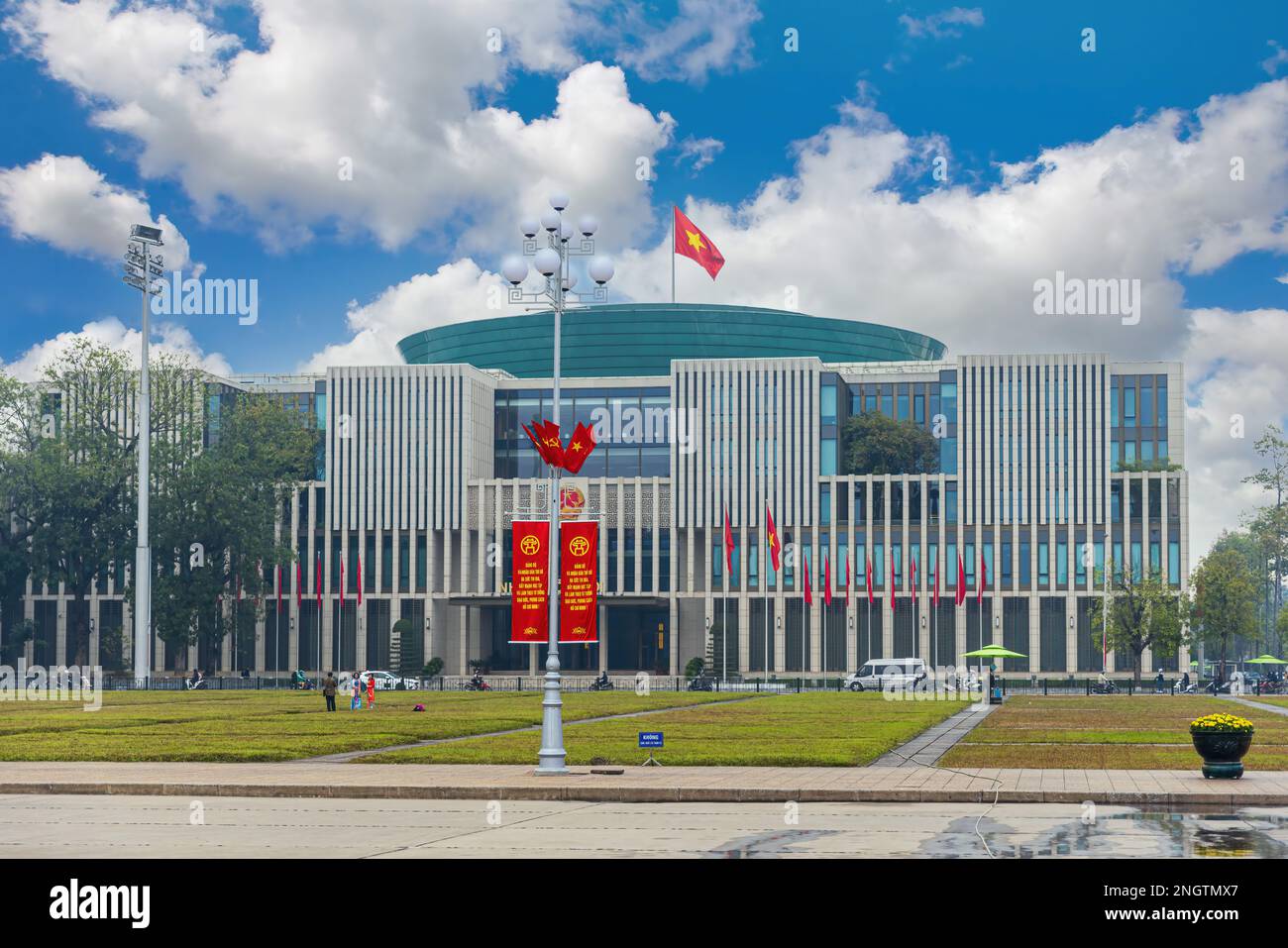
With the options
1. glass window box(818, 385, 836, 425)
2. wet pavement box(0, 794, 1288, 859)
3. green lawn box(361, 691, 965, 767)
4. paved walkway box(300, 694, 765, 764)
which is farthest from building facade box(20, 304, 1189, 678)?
wet pavement box(0, 794, 1288, 859)

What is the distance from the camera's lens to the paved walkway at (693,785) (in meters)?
24.5

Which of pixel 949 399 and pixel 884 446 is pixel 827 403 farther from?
pixel 949 399

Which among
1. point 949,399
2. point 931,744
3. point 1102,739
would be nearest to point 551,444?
point 931,744

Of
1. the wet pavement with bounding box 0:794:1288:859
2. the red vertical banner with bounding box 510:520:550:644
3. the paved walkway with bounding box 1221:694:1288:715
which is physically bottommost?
the paved walkway with bounding box 1221:694:1288:715

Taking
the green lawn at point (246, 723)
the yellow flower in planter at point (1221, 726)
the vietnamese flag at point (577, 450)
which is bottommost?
the green lawn at point (246, 723)

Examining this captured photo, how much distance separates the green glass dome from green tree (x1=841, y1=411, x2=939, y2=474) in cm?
2318

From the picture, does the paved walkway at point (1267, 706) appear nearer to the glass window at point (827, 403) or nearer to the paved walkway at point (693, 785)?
the paved walkway at point (693, 785)

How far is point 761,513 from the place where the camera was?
4707 inches

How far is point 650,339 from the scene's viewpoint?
147000mm

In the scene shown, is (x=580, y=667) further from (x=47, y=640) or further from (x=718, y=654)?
(x=47, y=640)

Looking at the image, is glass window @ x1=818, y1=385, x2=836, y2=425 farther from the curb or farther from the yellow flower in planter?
the curb

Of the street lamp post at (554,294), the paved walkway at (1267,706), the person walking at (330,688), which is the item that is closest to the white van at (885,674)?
the paved walkway at (1267,706)

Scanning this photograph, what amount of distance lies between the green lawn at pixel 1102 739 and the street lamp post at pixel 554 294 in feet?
25.8

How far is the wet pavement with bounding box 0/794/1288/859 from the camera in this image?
704 inches
